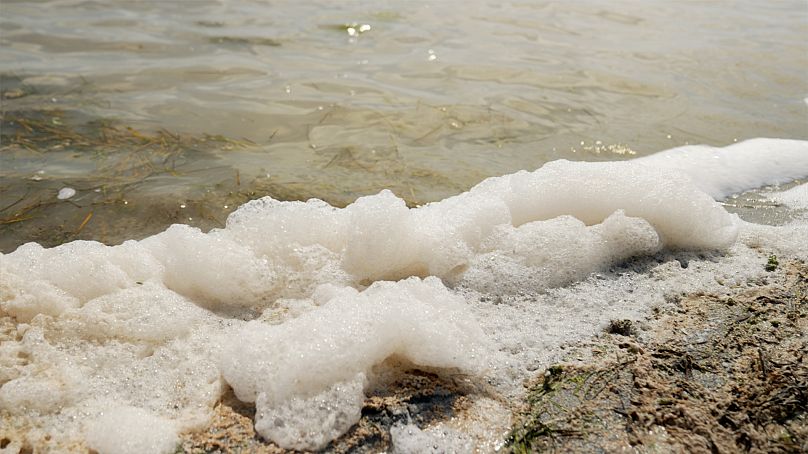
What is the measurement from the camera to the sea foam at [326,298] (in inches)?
64.1

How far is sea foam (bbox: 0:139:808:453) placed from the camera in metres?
1.63

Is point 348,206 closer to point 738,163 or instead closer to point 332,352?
point 332,352

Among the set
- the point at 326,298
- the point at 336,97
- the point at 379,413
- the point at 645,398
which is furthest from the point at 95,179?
the point at 645,398

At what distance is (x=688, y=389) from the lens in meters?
1.64

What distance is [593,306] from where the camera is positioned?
205 cm

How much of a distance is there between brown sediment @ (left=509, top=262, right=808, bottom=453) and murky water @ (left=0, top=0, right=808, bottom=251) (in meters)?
1.85

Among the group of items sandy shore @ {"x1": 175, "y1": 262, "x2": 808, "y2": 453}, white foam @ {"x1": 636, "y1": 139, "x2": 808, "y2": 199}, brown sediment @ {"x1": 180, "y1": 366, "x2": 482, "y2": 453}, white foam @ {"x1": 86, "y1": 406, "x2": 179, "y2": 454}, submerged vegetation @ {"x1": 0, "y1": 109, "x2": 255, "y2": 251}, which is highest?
sandy shore @ {"x1": 175, "y1": 262, "x2": 808, "y2": 453}

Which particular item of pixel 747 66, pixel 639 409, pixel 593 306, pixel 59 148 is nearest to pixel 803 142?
pixel 747 66

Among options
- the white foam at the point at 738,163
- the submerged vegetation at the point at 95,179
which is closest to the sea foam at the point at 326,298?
the white foam at the point at 738,163

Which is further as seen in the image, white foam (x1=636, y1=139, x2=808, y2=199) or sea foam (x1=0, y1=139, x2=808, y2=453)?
white foam (x1=636, y1=139, x2=808, y2=199)

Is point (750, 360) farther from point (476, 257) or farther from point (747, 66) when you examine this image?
point (747, 66)

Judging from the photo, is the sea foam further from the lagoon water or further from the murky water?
the murky water

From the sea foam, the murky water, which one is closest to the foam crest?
the sea foam

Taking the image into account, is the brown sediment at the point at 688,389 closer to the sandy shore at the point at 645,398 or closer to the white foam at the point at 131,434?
the sandy shore at the point at 645,398
